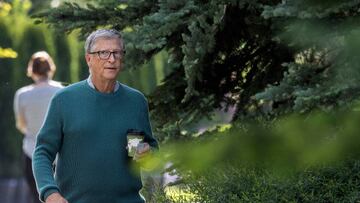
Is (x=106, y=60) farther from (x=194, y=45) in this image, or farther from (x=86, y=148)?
(x=194, y=45)

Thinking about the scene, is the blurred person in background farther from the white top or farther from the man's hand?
the man's hand

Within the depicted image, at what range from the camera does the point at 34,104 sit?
24.0ft

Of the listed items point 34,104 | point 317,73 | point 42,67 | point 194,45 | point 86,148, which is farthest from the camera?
point 42,67

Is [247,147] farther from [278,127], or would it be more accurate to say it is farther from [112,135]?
[112,135]

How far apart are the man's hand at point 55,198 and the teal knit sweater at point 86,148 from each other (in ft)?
0.19

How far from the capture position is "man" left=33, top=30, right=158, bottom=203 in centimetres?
335

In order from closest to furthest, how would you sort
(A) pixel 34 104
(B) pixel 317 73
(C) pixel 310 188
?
(C) pixel 310 188 < (B) pixel 317 73 < (A) pixel 34 104

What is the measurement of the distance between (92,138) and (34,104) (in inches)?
159

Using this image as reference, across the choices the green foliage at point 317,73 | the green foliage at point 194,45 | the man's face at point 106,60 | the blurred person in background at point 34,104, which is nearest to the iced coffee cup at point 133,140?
the man's face at point 106,60

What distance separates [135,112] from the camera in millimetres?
3467

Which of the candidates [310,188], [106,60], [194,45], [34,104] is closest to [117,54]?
[106,60]

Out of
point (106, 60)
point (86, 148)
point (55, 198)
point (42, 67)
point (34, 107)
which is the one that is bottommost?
point (34, 107)

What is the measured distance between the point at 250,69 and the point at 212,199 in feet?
4.97

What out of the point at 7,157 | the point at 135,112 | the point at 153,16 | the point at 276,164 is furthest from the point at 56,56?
the point at 276,164
